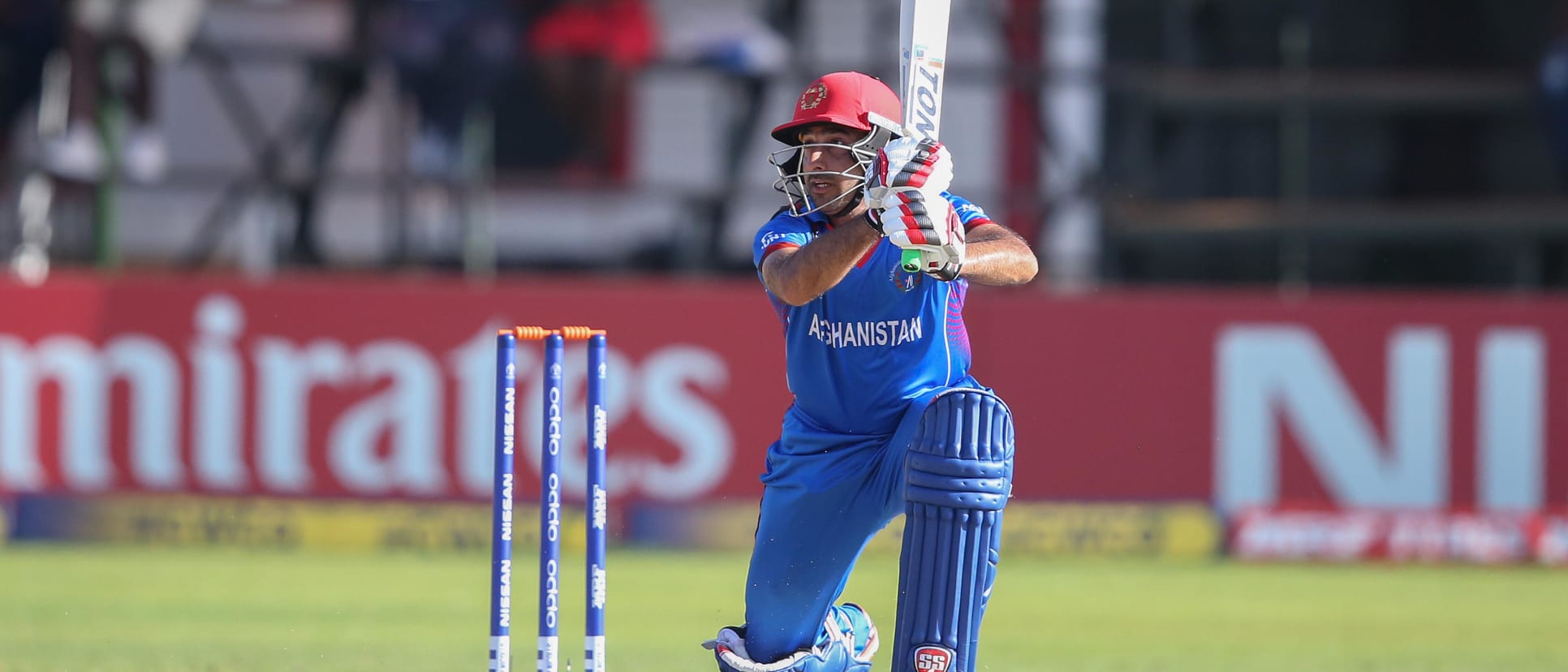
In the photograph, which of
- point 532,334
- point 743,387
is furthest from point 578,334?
point 743,387

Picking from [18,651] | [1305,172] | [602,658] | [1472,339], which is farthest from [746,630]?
[1305,172]

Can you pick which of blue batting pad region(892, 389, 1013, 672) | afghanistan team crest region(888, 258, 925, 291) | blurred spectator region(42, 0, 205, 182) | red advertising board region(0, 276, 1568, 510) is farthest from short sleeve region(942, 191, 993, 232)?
blurred spectator region(42, 0, 205, 182)

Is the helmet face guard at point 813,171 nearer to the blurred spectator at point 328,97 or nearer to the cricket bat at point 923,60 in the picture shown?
the cricket bat at point 923,60

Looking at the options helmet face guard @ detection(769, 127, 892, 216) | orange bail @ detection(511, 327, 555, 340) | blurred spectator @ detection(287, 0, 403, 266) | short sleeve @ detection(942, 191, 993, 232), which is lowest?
orange bail @ detection(511, 327, 555, 340)

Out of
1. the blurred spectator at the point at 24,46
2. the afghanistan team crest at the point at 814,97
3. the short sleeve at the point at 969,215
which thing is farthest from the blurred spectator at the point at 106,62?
the short sleeve at the point at 969,215

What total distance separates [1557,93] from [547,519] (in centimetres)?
1069

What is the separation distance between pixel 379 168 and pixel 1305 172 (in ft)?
21.9

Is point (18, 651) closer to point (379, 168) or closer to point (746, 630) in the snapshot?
point (746, 630)

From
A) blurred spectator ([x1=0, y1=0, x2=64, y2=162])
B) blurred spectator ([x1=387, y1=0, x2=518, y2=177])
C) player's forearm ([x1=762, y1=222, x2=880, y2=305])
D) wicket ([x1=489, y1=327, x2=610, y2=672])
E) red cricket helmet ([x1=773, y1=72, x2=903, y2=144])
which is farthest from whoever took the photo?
blurred spectator ([x1=0, y1=0, x2=64, y2=162])

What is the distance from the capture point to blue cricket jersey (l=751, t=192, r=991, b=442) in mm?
5461

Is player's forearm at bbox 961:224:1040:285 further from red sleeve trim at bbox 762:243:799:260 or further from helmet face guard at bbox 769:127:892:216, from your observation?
red sleeve trim at bbox 762:243:799:260

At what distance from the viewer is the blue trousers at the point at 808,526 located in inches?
221

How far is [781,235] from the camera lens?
536cm

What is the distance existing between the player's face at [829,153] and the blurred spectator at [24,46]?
9210 millimetres
